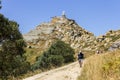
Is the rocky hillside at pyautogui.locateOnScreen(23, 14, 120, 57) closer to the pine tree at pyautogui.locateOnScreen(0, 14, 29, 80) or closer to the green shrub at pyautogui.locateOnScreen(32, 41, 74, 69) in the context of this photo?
the green shrub at pyautogui.locateOnScreen(32, 41, 74, 69)

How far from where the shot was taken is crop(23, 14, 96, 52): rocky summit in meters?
159

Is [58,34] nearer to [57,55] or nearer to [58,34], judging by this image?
[58,34]

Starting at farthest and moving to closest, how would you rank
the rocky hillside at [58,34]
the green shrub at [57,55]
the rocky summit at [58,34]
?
1. the rocky summit at [58,34]
2. the rocky hillside at [58,34]
3. the green shrub at [57,55]

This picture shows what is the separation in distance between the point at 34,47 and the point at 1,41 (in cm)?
12134

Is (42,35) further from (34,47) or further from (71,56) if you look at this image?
(71,56)

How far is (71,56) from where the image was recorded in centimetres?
8138

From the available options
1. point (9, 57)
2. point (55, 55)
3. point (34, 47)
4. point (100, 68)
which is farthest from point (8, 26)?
point (34, 47)

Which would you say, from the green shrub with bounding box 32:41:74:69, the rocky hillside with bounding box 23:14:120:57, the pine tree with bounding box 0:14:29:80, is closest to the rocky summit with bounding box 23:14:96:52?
the rocky hillside with bounding box 23:14:120:57

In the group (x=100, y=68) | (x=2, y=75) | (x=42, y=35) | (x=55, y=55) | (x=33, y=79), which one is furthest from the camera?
(x=42, y=35)

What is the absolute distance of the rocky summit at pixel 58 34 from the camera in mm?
158650

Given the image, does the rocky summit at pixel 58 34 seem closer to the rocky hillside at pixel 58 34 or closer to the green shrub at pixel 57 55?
the rocky hillside at pixel 58 34

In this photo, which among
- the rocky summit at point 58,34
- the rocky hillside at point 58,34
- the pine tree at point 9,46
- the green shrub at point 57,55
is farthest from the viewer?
the rocky summit at point 58,34

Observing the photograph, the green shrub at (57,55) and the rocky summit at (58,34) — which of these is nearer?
the green shrub at (57,55)

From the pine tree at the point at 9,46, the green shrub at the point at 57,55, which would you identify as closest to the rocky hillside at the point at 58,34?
the green shrub at the point at 57,55
